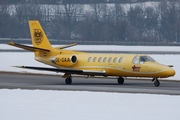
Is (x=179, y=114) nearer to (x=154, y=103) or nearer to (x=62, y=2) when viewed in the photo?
(x=154, y=103)

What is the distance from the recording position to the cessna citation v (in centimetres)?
2761

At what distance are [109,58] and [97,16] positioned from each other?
73.0m

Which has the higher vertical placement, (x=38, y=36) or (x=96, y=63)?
(x=38, y=36)

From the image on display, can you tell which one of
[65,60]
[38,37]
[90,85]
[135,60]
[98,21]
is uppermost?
[38,37]

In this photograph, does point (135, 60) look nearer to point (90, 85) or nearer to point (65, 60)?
point (90, 85)

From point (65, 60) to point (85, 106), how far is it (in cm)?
1279

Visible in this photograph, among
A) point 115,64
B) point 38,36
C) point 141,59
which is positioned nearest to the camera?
point 141,59

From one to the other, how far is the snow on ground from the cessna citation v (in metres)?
7.33

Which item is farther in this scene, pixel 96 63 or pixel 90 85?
pixel 96 63

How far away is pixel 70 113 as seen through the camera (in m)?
16.7

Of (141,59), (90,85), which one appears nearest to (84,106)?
(90,85)

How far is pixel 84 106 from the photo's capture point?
1788cm

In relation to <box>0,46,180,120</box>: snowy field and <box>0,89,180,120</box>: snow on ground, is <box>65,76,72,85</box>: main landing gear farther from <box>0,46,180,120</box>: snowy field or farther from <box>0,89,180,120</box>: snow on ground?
<box>0,89,180,120</box>: snow on ground

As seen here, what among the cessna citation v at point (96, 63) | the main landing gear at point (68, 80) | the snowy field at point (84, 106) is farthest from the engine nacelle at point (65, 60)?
the snowy field at point (84, 106)
